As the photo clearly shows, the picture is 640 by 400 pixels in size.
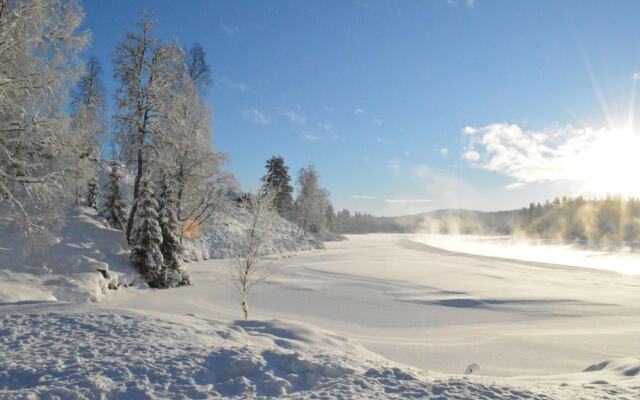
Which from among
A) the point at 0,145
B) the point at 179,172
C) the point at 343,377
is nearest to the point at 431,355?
the point at 343,377

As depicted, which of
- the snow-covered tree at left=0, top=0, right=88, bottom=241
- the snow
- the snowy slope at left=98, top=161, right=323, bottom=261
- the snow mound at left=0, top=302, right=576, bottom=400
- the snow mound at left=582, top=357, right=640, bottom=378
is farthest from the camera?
the snow

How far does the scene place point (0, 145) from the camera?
28.5ft

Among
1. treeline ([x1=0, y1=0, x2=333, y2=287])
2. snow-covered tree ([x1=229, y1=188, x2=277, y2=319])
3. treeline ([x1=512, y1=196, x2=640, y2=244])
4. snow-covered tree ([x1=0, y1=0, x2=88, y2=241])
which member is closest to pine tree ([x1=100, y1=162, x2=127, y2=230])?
treeline ([x1=0, y1=0, x2=333, y2=287])

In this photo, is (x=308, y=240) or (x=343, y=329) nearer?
(x=343, y=329)

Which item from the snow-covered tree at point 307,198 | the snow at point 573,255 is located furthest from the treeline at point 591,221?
the snow-covered tree at point 307,198

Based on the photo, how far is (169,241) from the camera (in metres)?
18.8

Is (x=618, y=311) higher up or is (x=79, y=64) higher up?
(x=79, y=64)

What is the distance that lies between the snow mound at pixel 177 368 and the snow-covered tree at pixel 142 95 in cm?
1337

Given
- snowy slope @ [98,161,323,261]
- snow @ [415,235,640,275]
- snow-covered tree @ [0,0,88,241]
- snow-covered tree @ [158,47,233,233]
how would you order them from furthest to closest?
snow @ [415,235,640,275] → snowy slope @ [98,161,323,261] → snow-covered tree @ [158,47,233,233] → snow-covered tree @ [0,0,88,241]

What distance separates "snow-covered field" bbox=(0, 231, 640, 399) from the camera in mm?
4516

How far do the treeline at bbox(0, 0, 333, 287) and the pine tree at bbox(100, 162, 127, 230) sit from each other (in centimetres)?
6

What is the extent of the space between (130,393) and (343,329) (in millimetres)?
9456

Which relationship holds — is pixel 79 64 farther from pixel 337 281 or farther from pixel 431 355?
pixel 337 281

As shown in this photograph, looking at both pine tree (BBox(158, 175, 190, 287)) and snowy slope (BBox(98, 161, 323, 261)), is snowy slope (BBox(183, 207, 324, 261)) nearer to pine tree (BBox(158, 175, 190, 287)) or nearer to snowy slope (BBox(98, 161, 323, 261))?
snowy slope (BBox(98, 161, 323, 261))
